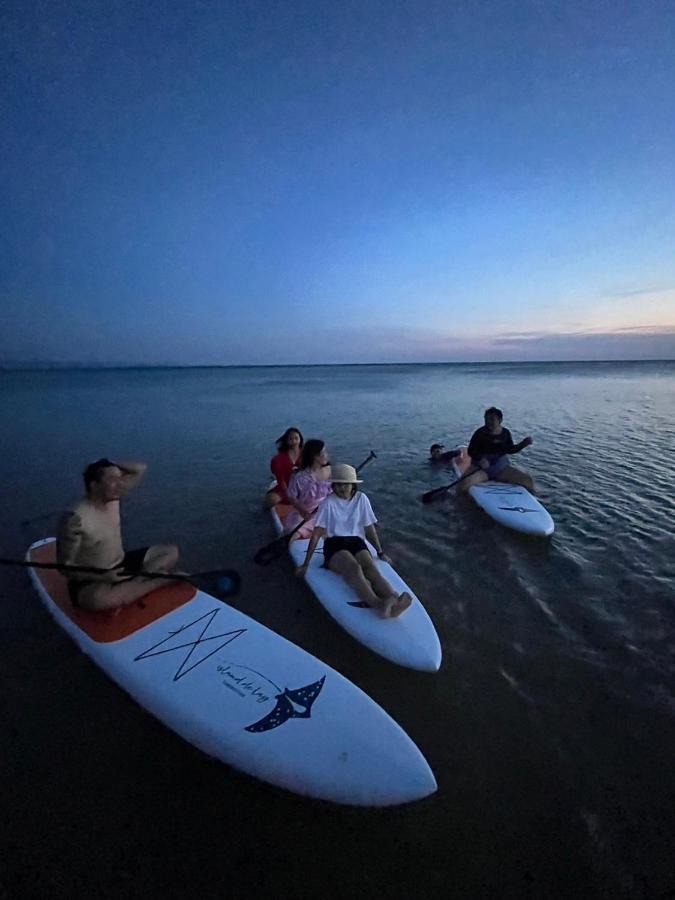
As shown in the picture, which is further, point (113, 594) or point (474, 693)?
point (113, 594)

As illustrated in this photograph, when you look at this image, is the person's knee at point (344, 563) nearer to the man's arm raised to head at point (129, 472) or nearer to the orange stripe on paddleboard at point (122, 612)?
the orange stripe on paddleboard at point (122, 612)

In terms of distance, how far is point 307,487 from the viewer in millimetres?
7258

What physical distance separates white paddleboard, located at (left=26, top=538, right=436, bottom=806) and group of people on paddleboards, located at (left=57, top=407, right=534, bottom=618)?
31 centimetres

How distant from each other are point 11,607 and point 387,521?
5923mm

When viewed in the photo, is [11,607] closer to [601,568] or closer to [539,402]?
[601,568]

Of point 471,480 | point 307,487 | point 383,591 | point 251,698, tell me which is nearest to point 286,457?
point 307,487

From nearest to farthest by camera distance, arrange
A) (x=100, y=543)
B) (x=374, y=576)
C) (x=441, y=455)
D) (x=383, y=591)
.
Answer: (x=100, y=543)
(x=383, y=591)
(x=374, y=576)
(x=441, y=455)

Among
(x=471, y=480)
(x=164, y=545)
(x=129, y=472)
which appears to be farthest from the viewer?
(x=471, y=480)

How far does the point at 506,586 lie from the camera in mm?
6051

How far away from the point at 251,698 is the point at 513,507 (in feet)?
20.0

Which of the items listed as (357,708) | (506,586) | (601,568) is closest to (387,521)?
(506,586)

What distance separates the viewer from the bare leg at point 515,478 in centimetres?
925

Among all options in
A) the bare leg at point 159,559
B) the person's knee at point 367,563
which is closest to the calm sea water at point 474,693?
the person's knee at point 367,563

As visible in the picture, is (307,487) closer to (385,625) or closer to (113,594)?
(385,625)
